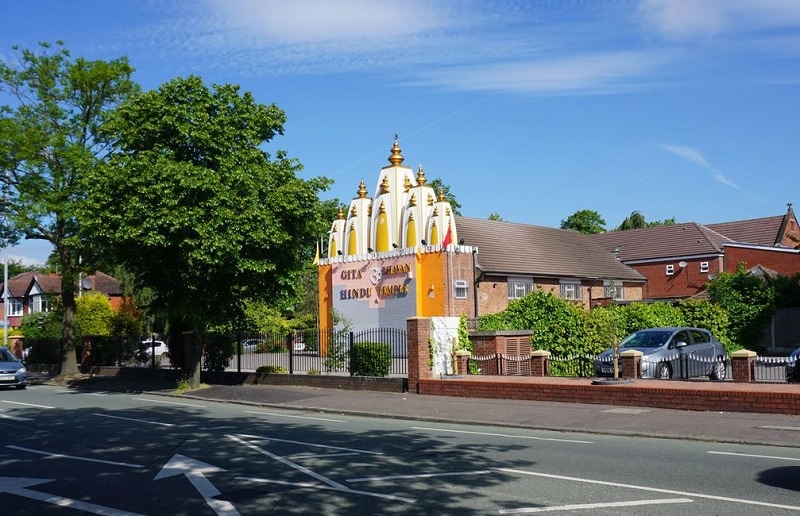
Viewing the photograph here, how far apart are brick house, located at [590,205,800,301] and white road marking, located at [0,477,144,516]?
44038mm

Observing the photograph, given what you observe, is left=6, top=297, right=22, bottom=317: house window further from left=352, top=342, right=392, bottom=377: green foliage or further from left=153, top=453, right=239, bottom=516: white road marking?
left=153, top=453, right=239, bottom=516: white road marking

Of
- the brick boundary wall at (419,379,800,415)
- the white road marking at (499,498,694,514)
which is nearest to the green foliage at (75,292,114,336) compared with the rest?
the brick boundary wall at (419,379,800,415)

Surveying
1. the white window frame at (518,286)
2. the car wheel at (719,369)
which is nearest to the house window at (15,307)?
the white window frame at (518,286)

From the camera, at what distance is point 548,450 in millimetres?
11953

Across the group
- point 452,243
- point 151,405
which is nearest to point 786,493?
point 151,405

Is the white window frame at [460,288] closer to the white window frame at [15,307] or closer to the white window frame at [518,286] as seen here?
the white window frame at [518,286]

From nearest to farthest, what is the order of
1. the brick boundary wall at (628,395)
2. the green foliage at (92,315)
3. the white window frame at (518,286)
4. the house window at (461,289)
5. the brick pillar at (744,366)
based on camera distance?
the brick boundary wall at (628,395), the brick pillar at (744,366), the house window at (461,289), the white window frame at (518,286), the green foliage at (92,315)

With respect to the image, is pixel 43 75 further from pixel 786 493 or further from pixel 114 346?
pixel 786 493

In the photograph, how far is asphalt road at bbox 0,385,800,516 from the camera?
8.27 meters

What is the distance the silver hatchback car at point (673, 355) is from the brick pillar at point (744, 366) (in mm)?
3053

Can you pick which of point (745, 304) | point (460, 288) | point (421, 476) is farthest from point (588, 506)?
point (460, 288)

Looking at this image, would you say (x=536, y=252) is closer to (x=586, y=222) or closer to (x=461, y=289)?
(x=461, y=289)

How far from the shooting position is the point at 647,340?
21.7 meters

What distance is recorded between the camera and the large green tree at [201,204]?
71.9ft
